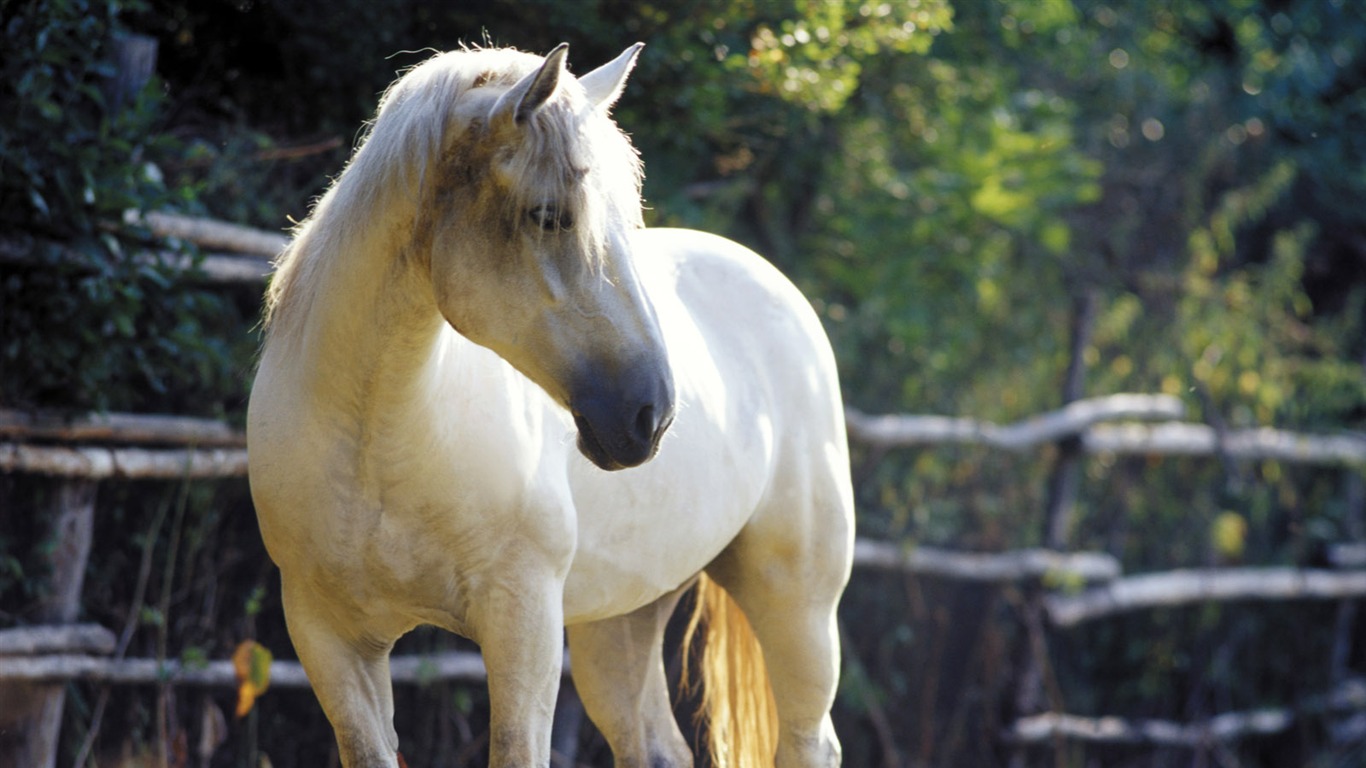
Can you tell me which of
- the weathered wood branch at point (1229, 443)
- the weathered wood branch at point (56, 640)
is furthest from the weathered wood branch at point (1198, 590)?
the weathered wood branch at point (56, 640)

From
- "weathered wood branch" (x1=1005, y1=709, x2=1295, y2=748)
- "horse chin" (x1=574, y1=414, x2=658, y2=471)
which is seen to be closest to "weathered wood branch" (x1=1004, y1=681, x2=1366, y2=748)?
"weathered wood branch" (x1=1005, y1=709, x2=1295, y2=748)

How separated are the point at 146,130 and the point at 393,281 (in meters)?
1.81

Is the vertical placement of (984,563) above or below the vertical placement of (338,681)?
below

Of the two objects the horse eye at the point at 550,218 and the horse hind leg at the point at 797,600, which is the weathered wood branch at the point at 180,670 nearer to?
the horse hind leg at the point at 797,600

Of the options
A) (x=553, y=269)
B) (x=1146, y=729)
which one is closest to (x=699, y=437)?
(x=553, y=269)

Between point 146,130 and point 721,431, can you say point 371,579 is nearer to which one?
point 721,431

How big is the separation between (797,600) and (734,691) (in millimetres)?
478

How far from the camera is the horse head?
6.23ft

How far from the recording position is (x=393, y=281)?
2.06 metres

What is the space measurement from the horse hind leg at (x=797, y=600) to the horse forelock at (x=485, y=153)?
1.10 meters

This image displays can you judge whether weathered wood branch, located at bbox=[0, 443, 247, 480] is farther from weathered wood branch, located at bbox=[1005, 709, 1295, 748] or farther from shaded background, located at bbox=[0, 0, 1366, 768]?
weathered wood branch, located at bbox=[1005, 709, 1295, 748]

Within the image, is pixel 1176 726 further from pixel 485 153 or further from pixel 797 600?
pixel 485 153

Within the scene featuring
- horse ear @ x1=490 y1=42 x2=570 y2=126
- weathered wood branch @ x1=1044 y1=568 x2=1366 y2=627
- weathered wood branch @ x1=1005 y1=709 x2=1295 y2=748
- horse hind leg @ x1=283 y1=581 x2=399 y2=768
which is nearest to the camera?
horse ear @ x1=490 y1=42 x2=570 y2=126

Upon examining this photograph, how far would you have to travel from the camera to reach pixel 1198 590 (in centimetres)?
637
